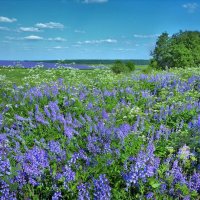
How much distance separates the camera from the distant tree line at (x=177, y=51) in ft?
95.9

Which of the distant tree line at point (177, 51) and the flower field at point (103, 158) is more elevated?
the distant tree line at point (177, 51)

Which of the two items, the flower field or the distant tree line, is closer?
the flower field

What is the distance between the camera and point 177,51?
30.0 meters

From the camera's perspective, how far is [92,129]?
549cm

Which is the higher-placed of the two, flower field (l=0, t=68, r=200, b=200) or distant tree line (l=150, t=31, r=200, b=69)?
Answer: distant tree line (l=150, t=31, r=200, b=69)

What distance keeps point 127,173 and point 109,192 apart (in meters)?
0.36

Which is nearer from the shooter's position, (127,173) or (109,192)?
(109,192)

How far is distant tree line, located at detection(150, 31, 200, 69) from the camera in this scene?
2923 cm

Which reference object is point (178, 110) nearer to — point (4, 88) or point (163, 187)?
point (163, 187)

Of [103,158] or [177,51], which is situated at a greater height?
[177,51]

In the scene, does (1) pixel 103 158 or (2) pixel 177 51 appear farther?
(2) pixel 177 51

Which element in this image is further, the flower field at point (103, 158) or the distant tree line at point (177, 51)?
the distant tree line at point (177, 51)

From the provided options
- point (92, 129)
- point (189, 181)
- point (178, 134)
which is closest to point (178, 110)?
point (178, 134)

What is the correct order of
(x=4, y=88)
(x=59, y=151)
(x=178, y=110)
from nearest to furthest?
(x=59, y=151), (x=178, y=110), (x=4, y=88)
